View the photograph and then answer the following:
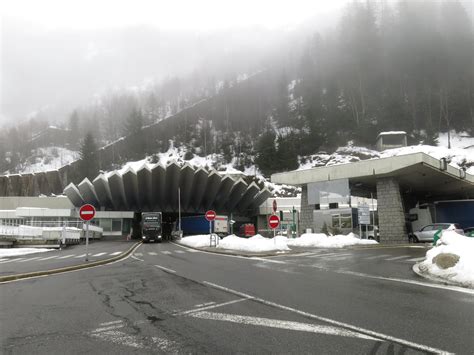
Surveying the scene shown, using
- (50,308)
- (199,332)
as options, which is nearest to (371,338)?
(199,332)

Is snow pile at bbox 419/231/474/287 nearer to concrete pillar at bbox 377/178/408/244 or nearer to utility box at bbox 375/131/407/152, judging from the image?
concrete pillar at bbox 377/178/408/244

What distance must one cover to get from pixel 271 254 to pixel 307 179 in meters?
21.9

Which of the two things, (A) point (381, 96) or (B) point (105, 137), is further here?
(B) point (105, 137)

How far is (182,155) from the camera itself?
414 feet

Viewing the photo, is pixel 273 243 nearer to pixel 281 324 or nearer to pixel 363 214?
pixel 363 214

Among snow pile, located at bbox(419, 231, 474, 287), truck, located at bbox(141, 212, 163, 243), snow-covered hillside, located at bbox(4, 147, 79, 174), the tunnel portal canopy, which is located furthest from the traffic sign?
snow-covered hillside, located at bbox(4, 147, 79, 174)

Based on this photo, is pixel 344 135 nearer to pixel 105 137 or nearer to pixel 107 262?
pixel 105 137

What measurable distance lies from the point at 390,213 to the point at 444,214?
1481 centimetres

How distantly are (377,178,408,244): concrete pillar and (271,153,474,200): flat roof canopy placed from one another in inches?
41.7

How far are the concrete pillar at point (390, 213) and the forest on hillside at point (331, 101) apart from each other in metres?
66.9

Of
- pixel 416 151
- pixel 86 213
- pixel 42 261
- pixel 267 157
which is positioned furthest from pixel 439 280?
pixel 267 157

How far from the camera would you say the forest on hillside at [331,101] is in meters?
105

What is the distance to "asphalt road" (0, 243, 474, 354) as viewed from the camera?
486 centimetres

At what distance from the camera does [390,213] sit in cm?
3575
